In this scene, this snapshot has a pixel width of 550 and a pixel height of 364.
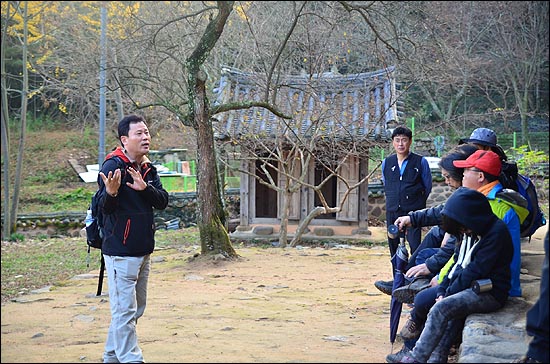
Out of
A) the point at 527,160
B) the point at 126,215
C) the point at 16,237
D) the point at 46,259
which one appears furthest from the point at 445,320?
the point at 527,160

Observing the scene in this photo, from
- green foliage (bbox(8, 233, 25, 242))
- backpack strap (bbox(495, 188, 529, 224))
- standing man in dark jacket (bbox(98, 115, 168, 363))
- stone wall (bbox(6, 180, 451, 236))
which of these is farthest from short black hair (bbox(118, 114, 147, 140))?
green foliage (bbox(8, 233, 25, 242))

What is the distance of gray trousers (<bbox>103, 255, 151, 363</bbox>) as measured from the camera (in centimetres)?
410

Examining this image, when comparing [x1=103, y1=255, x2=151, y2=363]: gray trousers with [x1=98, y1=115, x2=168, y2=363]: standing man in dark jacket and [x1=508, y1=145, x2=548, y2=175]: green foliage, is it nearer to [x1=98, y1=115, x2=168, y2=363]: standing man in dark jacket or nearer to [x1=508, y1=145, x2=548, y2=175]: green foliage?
[x1=98, y1=115, x2=168, y2=363]: standing man in dark jacket

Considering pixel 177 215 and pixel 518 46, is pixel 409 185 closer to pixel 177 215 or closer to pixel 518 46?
pixel 177 215

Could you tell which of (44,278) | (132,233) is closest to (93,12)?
(44,278)

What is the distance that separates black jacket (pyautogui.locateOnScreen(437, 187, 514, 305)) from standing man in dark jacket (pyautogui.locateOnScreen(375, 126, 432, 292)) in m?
2.58

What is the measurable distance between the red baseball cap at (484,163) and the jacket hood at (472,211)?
50 cm

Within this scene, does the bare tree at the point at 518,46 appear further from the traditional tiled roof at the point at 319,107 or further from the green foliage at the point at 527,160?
the traditional tiled roof at the point at 319,107

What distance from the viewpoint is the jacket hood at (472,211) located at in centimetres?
394

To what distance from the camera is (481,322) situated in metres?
3.87

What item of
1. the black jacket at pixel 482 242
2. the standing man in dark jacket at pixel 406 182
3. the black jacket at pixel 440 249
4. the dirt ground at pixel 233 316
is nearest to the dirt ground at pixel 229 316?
the dirt ground at pixel 233 316

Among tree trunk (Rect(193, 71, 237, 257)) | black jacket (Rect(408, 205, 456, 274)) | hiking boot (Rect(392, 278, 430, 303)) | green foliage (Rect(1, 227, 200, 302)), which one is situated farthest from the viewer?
green foliage (Rect(1, 227, 200, 302))

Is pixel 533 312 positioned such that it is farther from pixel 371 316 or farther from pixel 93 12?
pixel 93 12

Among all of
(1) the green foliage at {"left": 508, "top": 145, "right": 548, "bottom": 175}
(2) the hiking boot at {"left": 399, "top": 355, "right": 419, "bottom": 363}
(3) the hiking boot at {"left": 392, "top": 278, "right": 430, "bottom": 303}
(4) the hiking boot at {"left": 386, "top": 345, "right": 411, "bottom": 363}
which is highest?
(1) the green foliage at {"left": 508, "top": 145, "right": 548, "bottom": 175}
